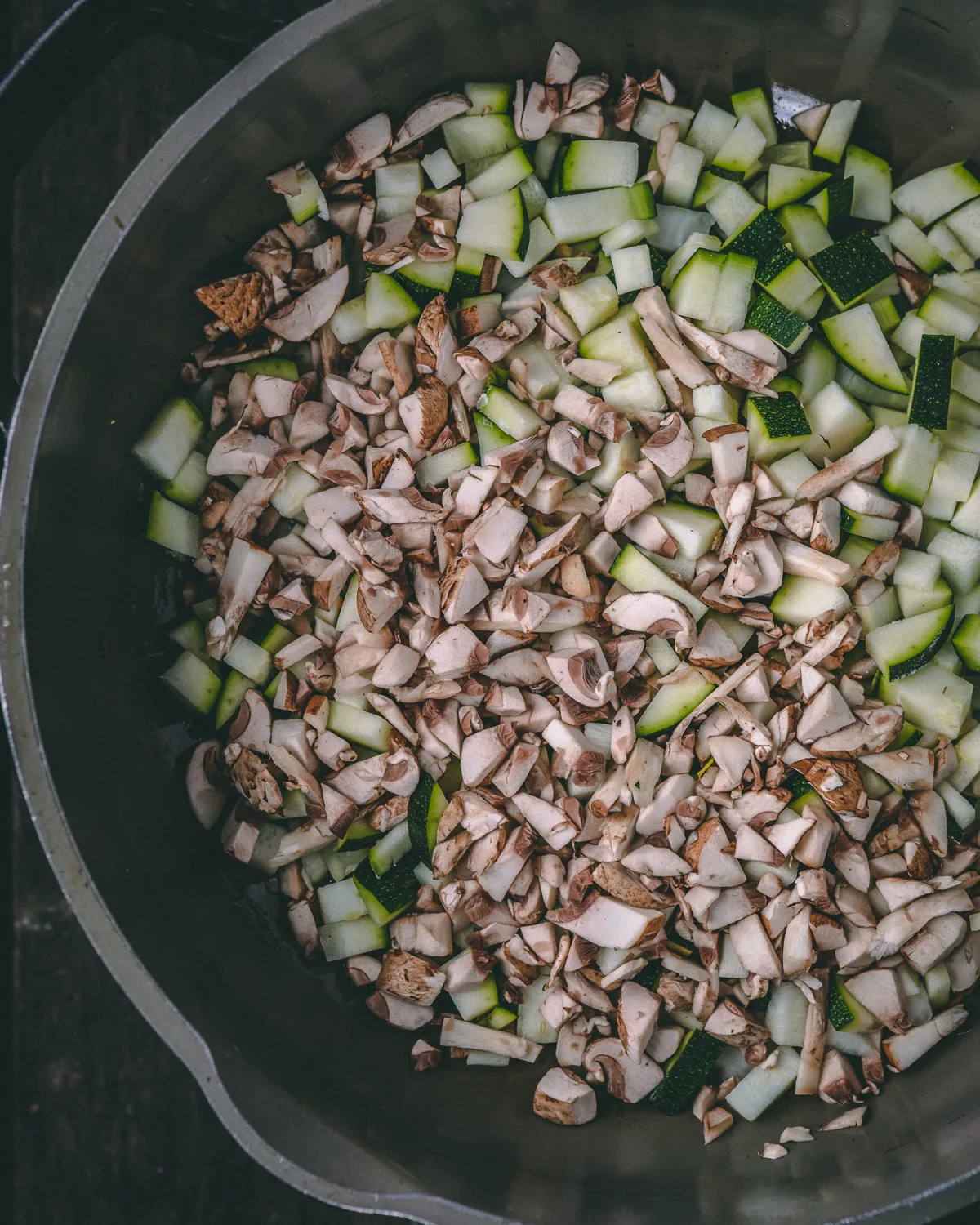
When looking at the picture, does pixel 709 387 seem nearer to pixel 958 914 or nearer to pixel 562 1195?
pixel 958 914

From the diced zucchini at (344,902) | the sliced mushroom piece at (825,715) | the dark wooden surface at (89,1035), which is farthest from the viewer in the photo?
the dark wooden surface at (89,1035)

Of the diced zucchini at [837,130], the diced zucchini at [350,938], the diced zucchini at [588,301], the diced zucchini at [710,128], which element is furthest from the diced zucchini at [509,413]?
the diced zucchini at [350,938]

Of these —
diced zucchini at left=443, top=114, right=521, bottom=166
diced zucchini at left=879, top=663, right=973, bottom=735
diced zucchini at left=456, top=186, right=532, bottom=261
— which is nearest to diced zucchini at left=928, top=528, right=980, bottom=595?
diced zucchini at left=879, top=663, right=973, bottom=735

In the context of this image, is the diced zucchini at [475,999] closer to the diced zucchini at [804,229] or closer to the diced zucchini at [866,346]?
the diced zucchini at [866,346]

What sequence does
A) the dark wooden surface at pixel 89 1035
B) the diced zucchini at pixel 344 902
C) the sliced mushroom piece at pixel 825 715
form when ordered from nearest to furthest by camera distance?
the sliced mushroom piece at pixel 825 715
the diced zucchini at pixel 344 902
the dark wooden surface at pixel 89 1035

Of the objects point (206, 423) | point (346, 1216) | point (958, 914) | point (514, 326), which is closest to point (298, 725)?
point (206, 423)

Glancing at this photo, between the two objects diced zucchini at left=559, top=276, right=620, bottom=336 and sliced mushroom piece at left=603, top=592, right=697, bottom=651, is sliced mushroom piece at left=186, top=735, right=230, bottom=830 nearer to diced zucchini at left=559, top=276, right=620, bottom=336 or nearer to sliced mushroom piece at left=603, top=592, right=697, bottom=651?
sliced mushroom piece at left=603, top=592, right=697, bottom=651

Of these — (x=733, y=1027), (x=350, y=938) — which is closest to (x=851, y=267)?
(x=733, y=1027)
